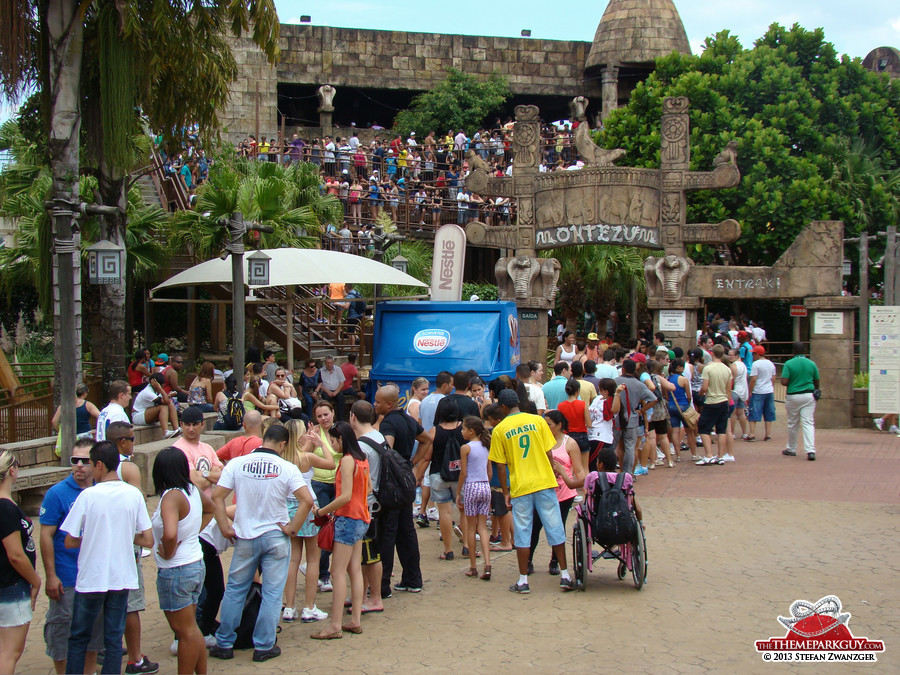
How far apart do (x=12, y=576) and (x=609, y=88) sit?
31402mm

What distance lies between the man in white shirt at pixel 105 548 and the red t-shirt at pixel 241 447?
154cm

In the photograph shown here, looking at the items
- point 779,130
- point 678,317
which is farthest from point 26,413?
point 779,130

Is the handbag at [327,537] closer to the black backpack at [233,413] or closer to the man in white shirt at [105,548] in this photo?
the man in white shirt at [105,548]

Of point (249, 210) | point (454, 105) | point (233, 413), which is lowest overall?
point (233, 413)

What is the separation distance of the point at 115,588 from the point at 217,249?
13.4 metres

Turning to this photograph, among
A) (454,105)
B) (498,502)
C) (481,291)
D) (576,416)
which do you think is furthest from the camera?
(454,105)

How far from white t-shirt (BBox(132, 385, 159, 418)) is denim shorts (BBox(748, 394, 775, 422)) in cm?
934

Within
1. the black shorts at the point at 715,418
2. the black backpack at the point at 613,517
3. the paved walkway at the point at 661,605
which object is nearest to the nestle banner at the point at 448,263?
the black shorts at the point at 715,418

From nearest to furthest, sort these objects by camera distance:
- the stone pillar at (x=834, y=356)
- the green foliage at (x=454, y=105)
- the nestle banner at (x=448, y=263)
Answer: the nestle banner at (x=448, y=263) → the stone pillar at (x=834, y=356) → the green foliage at (x=454, y=105)

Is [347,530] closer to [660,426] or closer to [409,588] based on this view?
[409,588]

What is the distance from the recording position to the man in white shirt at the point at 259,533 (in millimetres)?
6074

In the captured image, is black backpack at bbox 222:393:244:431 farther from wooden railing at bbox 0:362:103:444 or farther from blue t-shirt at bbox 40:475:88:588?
blue t-shirt at bbox 40:475:88:588

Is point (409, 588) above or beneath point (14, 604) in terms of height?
beneath

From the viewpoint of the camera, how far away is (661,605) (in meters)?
7.13
